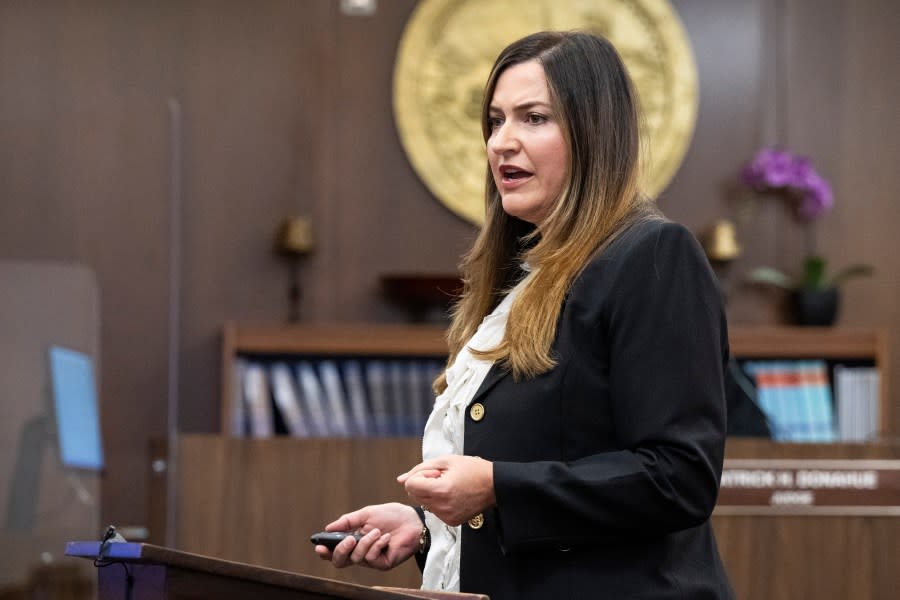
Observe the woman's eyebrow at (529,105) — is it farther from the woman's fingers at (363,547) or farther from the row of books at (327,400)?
the row of books at (327,400)

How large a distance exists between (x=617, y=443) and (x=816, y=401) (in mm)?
3756

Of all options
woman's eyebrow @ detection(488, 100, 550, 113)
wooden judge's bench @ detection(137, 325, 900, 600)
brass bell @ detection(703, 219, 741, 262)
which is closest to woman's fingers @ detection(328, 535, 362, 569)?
woman's eyebrow @ detection(488, 100, 550, 113)

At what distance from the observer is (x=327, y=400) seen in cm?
512

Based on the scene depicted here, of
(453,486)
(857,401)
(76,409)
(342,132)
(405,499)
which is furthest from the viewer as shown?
(342,132)

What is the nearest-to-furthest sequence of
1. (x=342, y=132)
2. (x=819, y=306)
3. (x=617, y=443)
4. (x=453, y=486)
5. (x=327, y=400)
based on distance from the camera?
(x=453, y=486) < (x=617, y=443) < (x=327, y=400) < (x=819, y=306) < (x=342, y=132)

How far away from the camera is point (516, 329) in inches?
65.3

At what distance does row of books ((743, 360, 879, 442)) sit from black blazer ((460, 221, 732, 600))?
11.8 ft

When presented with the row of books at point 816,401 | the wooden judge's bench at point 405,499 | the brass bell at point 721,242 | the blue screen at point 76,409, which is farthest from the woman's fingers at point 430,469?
the brass bell at point 721,242

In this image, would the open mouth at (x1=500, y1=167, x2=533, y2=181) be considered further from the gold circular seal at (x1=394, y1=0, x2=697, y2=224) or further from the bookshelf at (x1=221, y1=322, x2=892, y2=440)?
the gold circular seal at (x1=394, y1=0, x2=697, y2=224)

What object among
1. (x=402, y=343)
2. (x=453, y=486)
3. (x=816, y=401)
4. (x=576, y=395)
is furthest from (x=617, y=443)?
(x=816, y=401)

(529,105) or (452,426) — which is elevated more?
(529,105)

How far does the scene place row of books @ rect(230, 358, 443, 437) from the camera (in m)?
5.07

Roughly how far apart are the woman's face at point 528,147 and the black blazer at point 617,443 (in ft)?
0.46

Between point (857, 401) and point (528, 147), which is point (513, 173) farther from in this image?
point (857, 401)
